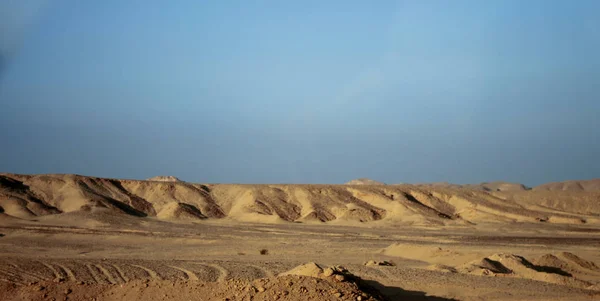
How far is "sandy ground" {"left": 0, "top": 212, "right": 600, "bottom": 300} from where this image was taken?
12773 millimetres

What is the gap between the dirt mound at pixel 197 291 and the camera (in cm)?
1193

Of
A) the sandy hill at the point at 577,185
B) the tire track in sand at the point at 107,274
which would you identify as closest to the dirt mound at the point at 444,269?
the tire track in sand at the point at 107,274

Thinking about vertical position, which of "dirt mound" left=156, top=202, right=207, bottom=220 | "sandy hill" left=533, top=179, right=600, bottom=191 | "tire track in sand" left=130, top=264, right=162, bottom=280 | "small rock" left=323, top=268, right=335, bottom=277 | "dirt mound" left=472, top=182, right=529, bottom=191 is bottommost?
"tire track in sand" left=130, top=264, right=162, bottom=280

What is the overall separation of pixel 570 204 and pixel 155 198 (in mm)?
45592

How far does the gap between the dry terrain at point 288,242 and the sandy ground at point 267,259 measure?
0.07 metres

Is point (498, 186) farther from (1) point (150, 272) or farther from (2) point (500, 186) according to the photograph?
(1) point (150, 272)

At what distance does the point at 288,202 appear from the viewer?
63.6 meters

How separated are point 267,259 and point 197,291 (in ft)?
49.4

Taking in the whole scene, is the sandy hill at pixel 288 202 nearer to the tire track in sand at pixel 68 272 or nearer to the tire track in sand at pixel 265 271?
the tire track in sand at pixel 265 271

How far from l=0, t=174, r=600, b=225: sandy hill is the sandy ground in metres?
5.10

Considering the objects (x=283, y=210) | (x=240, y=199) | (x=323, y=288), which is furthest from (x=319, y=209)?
(x=323, y=288)

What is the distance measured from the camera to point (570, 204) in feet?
224

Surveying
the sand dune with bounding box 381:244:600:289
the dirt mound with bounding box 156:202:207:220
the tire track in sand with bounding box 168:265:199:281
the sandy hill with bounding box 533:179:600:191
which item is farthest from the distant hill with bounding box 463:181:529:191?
the tire track in sand with bounding box 168:265:199:281

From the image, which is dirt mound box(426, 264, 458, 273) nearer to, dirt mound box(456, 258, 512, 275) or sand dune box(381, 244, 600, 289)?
sand dune box(381, 244, 600, 289)
